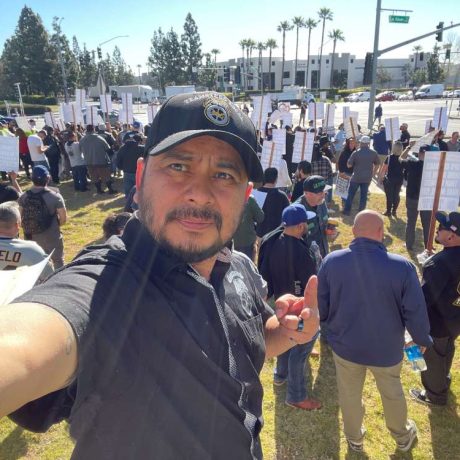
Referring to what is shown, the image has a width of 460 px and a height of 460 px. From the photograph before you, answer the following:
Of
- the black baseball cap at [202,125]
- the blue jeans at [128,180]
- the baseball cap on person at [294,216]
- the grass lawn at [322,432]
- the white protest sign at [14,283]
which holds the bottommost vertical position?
the grass lawn at [322,432]

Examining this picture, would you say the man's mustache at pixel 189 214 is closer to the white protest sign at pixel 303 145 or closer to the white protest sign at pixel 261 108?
the white protest sign at pixel 303 145

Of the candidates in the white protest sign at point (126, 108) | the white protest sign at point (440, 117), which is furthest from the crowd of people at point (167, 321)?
the white protest sign at point (440, 117)

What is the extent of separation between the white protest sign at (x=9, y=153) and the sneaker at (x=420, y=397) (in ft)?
25.1

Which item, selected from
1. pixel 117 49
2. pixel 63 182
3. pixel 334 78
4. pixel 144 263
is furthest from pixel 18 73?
pixel 144 263

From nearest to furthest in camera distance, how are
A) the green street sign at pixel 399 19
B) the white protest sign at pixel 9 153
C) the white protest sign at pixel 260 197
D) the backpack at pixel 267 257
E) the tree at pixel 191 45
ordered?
the backpack at pixel 267 257
the white protest sign at pixel 260 197
the white protest sign at pixel 9 153
the green street sign at pixel 399 19
the tree at pixel 191 45

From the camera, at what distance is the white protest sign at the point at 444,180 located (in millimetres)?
4609

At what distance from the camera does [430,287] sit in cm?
316

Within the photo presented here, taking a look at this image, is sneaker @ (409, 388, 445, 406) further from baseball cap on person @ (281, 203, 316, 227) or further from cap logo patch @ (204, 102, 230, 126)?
cap logo patch @ (204, 102, 230, 126)

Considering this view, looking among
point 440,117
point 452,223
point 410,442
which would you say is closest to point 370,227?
point 452,223

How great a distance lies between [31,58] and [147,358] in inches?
2722

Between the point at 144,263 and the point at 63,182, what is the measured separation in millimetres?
13033

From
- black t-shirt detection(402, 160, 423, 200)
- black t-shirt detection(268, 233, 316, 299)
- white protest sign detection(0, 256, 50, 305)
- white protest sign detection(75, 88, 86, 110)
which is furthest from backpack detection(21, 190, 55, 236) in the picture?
white protest sign detection(75, 88, 86, 110)

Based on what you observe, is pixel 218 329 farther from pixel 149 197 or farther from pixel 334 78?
pixel 334 78

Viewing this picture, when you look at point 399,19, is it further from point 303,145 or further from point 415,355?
point 415,355
